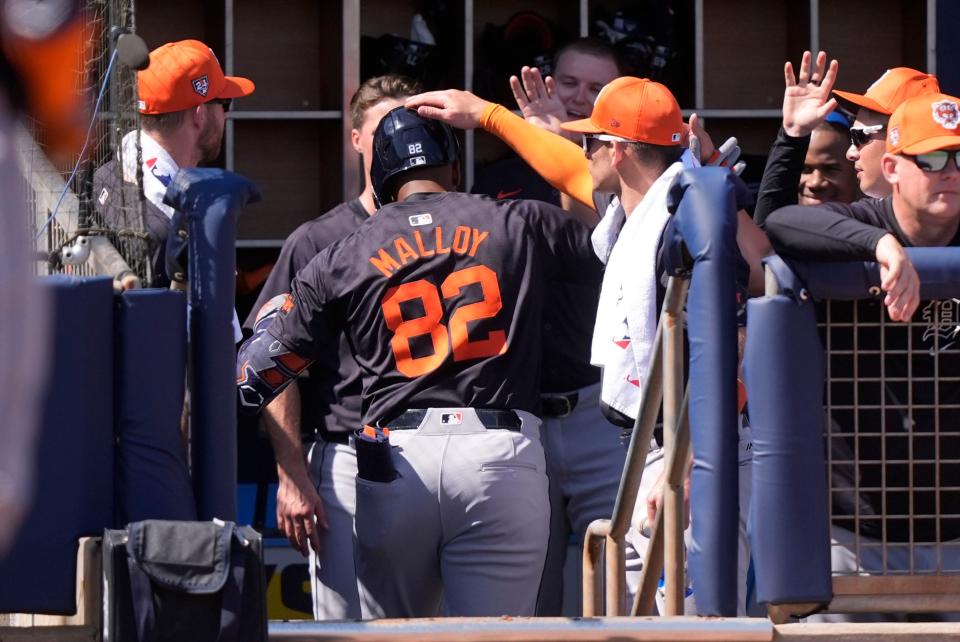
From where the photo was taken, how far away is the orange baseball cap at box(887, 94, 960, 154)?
3.01 m

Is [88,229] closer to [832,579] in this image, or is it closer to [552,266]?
[552,266]

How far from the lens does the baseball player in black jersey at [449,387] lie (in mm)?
3543

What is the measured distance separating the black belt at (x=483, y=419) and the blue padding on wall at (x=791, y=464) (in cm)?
93

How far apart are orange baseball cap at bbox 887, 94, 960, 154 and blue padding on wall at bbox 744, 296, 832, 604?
488mm

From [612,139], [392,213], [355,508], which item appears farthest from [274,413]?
[612,139]

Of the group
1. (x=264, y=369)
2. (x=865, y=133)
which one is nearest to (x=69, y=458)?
(x=264, y=369)

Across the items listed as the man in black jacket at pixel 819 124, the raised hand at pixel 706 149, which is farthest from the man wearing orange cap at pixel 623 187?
the man in black jacket at pixel 819 124

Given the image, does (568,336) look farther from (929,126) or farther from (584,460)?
(929,126)

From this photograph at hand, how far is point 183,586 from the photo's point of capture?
2.61m

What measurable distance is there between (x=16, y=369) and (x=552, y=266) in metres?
2.34

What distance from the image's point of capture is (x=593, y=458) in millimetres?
4078

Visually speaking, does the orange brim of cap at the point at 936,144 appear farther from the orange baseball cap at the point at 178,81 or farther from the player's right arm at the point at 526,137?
the orange baseball cap at the point at 178,81

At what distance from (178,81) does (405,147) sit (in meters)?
0.75

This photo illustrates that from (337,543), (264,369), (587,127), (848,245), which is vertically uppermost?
(587,127)
